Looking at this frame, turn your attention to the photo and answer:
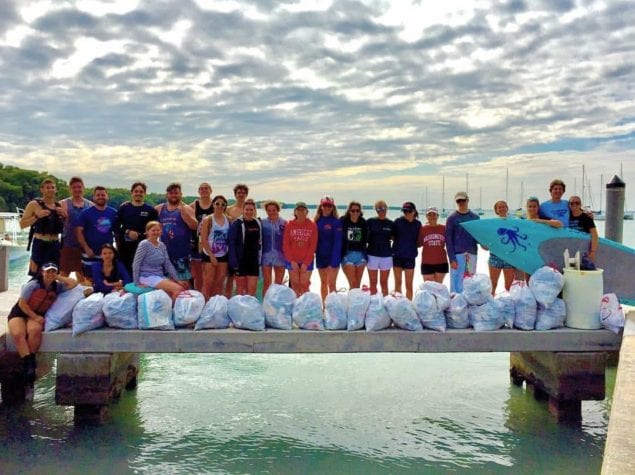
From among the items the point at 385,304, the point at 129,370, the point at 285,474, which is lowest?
the point at 285,474

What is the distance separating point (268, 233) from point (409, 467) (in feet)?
9.55

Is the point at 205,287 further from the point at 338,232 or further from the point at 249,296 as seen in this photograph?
the point at 338,232

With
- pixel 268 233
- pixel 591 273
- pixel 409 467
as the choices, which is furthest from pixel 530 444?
pixel 268 233

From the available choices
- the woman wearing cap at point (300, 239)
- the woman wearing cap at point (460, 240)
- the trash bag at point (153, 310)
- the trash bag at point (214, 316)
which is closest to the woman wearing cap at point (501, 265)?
the woman wearing cap at point (460, 240)

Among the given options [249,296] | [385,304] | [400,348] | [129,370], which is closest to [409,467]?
[400,348]

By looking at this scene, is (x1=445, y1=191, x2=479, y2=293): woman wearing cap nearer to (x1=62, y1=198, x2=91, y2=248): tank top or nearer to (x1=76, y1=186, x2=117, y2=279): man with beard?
(x1=76, y1=186, x2=117, y2=279): man with beard

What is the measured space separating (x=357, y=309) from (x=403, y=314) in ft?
1.55

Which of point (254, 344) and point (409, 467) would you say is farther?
point (254, 344)

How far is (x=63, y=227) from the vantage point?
275 inches

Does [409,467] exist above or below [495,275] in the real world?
below

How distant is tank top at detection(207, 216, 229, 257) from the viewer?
21.4 feet

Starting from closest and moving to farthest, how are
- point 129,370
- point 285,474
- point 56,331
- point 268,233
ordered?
point 285,474 → point 56,331 → point 268,233 → point 129,370

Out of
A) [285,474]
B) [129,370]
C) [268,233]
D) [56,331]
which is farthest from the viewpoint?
[129,370]

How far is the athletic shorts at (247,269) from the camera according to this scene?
6621 mm
